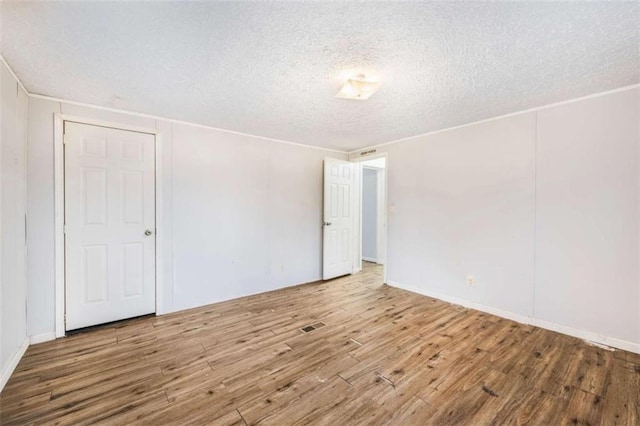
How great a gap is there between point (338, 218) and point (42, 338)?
151 inches

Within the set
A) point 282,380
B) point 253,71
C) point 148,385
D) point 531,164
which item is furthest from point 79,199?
point 531,164

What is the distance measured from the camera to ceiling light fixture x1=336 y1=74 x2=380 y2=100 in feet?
6.84

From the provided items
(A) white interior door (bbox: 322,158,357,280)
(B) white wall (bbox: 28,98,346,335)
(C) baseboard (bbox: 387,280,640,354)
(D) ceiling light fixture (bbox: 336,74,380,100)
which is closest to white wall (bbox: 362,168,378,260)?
(A) white interior door (bbox: 322,158,357,280)

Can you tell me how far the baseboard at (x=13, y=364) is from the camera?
1.88 metres

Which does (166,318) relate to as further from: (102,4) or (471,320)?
(471,320)

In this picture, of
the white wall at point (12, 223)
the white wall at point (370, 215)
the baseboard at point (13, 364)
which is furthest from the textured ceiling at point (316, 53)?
the white wall at point (370, 215)

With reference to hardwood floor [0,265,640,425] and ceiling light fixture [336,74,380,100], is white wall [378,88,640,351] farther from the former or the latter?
ceiling light fixture [336,74,380,100]

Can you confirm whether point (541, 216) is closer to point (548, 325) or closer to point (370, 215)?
point (548, 325)

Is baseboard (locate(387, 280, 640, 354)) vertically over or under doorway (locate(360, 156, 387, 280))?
under

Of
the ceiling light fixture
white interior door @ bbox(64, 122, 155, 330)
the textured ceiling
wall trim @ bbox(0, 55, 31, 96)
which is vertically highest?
the textured ceiling

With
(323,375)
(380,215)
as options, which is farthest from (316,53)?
(380,215)

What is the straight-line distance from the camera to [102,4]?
138 centimetres

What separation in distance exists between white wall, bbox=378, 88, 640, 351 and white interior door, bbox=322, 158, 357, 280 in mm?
1294

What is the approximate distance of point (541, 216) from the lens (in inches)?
109
